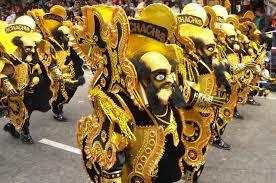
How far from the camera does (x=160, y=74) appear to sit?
271cm

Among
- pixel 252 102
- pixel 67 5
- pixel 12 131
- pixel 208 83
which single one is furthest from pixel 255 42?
pixel 67 5

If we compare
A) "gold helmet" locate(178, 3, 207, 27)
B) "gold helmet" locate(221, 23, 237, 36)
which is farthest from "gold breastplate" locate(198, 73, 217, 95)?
"gold helmet" locate(221, 23, 237, 36)

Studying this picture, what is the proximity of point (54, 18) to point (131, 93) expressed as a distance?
15.8 feet

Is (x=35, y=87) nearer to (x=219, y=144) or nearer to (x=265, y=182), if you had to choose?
(x=219, y=144)

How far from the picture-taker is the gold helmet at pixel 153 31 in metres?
2.79

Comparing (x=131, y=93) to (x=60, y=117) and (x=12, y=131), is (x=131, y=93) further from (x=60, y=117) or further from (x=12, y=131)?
(x=60, y=117)

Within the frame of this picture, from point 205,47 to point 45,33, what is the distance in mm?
3517

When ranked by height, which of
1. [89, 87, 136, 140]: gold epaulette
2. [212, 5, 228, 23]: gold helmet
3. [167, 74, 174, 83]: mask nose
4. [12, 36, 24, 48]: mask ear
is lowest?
[12, 36, 24, 48]: mask ear

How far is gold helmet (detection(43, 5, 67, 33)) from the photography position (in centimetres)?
713

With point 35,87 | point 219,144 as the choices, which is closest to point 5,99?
point 35,87

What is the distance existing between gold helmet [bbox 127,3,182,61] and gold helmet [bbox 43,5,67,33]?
454 cm

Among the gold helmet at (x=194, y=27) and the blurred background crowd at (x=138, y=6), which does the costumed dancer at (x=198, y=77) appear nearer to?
the gold helmet at (x=194, y=27)

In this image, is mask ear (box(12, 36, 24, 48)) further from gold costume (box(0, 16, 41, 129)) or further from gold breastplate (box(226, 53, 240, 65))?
gold breastplate (box(226, 53, 240, 65))

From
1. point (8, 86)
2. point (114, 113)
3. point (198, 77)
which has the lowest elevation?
point (8, 86)
